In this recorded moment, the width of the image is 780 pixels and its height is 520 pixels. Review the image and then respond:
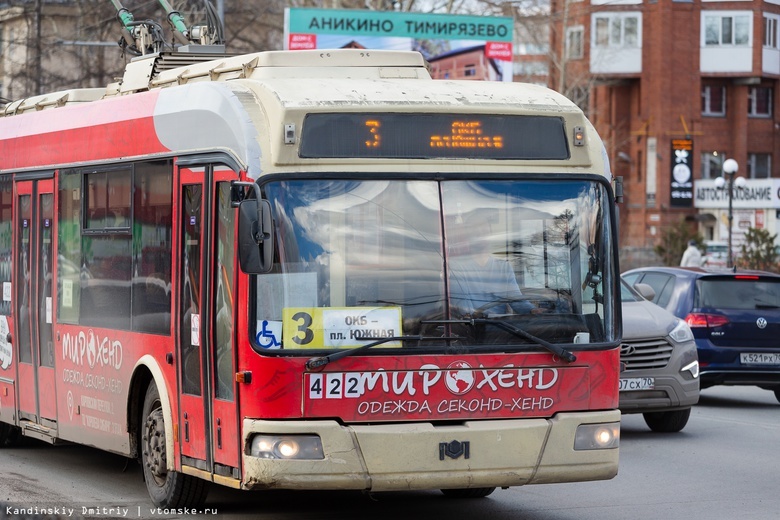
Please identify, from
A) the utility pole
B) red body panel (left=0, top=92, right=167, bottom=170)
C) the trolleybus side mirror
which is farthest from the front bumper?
the utility pole

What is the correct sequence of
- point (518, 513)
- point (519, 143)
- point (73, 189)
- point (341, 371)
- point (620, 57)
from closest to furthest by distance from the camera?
point (341, 371) → point (519, 143) → point (518, 513) → point (73, 189) → point (620, 57)

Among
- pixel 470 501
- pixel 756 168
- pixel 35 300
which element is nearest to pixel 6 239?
pixel 35 300

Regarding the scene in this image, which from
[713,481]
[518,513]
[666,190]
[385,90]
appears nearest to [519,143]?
[385,90]

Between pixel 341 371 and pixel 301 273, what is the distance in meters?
0.58

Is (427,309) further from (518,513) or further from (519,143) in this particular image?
(518,513)

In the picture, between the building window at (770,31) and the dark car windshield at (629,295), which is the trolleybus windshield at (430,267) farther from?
the building window at (770,31)

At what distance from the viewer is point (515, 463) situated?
27.0 ft

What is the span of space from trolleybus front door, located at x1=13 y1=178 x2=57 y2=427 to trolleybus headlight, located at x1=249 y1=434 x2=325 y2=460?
3.82m

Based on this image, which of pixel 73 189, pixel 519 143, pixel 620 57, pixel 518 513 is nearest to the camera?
pixel 519 143

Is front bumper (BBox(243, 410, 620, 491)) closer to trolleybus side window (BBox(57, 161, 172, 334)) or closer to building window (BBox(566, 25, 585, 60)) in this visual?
trolleybus side window (BBox(57, 161, 172, 334))

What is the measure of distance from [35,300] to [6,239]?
3.52 ft

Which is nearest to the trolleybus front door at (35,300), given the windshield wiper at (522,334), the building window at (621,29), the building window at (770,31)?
the windshield wiper at (522,334)

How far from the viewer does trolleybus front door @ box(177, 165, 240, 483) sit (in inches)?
329

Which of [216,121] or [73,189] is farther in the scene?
[73,189]
